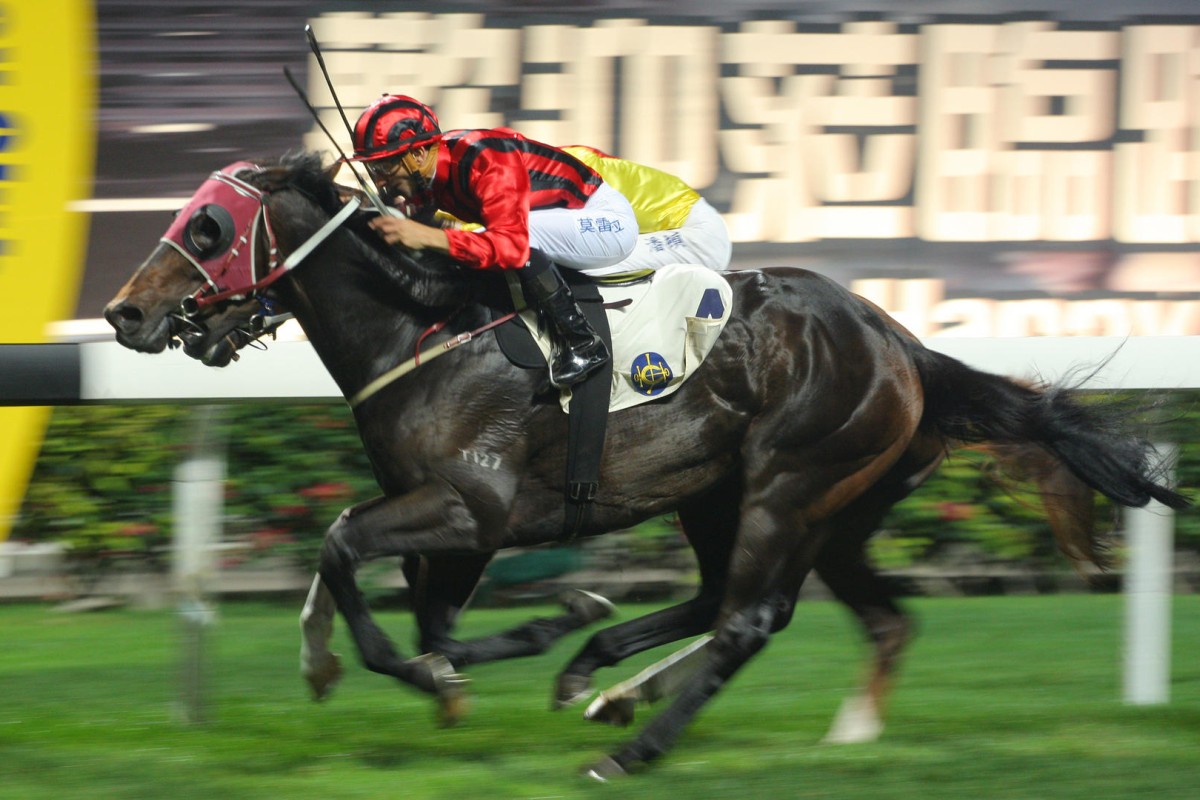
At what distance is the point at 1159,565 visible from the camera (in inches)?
167

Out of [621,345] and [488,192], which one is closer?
[488,192]

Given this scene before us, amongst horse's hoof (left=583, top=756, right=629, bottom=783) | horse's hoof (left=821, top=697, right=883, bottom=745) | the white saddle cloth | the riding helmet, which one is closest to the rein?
the white saddle cloth

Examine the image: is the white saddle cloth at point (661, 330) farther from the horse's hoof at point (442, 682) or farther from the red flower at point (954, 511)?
the red flower at point (954, 511)

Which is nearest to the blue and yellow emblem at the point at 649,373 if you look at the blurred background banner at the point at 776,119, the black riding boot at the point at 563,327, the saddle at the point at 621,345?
the saddle at the point at 621,345

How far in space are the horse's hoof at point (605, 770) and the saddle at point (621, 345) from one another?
0.58m

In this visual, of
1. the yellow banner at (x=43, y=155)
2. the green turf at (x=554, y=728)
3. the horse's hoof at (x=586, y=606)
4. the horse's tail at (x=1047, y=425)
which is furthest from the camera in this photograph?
the yellow banner at (x=43, y=155)

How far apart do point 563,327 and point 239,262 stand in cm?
79

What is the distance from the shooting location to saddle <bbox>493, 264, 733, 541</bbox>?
3.68 meters

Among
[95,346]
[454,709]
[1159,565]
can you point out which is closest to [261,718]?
[454,709]

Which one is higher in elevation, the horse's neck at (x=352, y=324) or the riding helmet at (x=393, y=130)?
the riding helmet at (x=393, y=130)

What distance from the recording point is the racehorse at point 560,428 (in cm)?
→ 356

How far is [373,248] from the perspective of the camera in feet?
12.3

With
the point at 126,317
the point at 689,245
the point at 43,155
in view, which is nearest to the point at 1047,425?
the point at 689,245

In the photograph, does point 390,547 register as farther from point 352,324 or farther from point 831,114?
point 831,114
